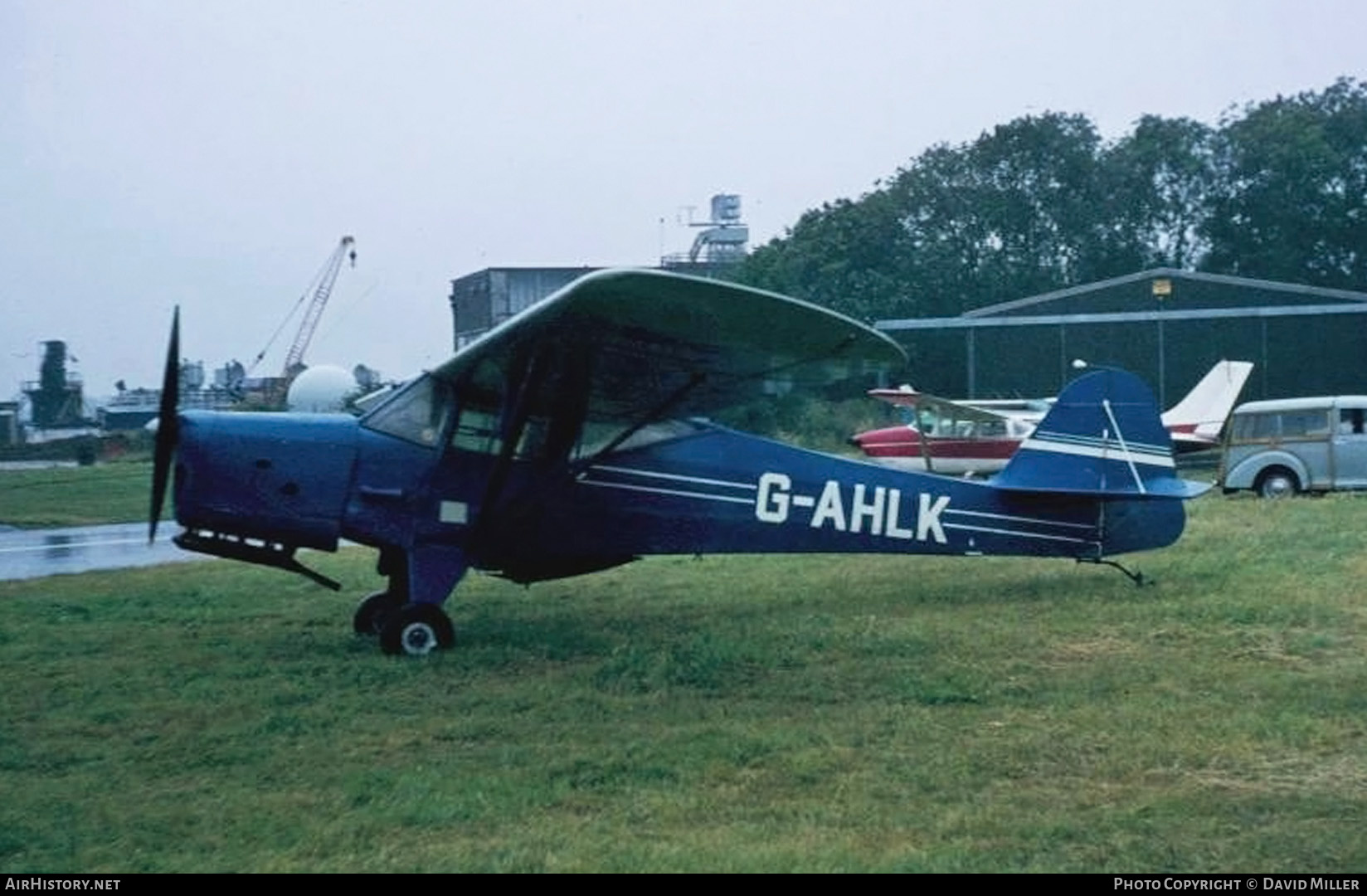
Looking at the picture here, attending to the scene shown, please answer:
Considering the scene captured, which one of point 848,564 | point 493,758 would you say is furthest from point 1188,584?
point 493,758

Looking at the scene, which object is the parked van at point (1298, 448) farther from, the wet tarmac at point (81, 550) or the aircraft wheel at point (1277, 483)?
the wet tarmac at point (81, 550)

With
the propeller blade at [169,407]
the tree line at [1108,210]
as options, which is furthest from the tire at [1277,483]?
the tree line at [1108,210]

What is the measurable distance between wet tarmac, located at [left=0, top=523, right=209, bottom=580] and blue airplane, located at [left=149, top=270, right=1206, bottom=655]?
16.1ft

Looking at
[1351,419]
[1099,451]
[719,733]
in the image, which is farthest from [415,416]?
[1351,419]

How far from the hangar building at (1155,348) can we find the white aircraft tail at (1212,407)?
19.8 ft

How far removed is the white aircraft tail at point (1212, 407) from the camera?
28188 millimetres

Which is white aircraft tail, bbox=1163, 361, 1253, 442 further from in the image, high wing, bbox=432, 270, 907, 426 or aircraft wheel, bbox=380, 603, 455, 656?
aircraft wheel, bbox=380, 603, 455, 656

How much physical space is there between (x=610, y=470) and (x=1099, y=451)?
3.93 meters

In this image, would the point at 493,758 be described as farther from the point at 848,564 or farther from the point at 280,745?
the point at 848,564

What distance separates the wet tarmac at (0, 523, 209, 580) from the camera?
1606cm

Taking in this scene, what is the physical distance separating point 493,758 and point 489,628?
12.8 ft

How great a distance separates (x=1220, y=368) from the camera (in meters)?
28.6

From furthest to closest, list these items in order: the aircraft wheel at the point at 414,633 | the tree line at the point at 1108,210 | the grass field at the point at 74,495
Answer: the tree line at the point at 1108,210 → the grass field at the point at 74,495 → the aircraft wheel at the point at 414,633

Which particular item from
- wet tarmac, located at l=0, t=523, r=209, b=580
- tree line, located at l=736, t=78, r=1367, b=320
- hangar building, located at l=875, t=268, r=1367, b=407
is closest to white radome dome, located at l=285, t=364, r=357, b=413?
wet tarmac, located at l=0, t=523, r=209, b=580
